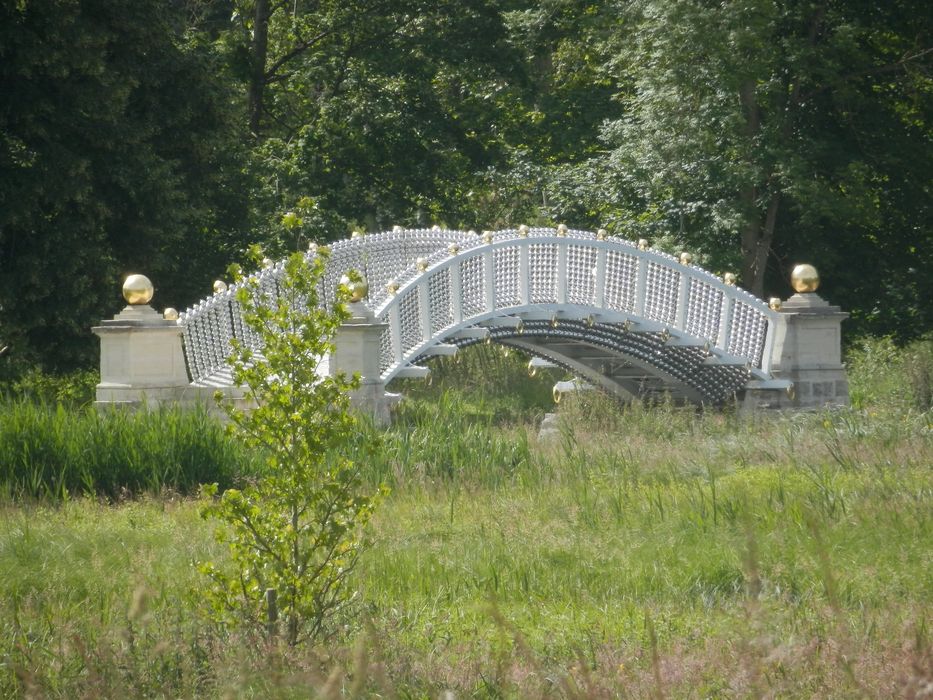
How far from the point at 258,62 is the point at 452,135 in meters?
3.43

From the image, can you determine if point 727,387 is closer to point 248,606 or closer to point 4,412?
point 4,412

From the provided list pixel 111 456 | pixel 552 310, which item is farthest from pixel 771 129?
pixel 111 456

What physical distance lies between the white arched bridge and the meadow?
225cm

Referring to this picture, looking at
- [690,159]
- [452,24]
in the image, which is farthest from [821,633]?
[452,24]

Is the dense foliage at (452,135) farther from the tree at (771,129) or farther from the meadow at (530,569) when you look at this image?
the meadow at (530,569)

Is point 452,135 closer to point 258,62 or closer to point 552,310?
point 258,62

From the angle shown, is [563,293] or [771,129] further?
[771,129]

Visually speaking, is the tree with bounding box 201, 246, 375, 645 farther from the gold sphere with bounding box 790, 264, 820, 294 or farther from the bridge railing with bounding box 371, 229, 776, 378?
the gold sphere with bounding box 790, 264, 820, 294

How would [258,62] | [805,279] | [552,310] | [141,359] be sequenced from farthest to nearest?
[258,62] → [805,279] → [552,310] → [141,359]

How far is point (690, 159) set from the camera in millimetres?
20719

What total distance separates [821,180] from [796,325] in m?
3.99

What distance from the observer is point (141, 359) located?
13.3 m

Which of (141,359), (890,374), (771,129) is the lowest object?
(141,359)

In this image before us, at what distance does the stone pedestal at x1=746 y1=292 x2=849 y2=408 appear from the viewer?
17.8 m
